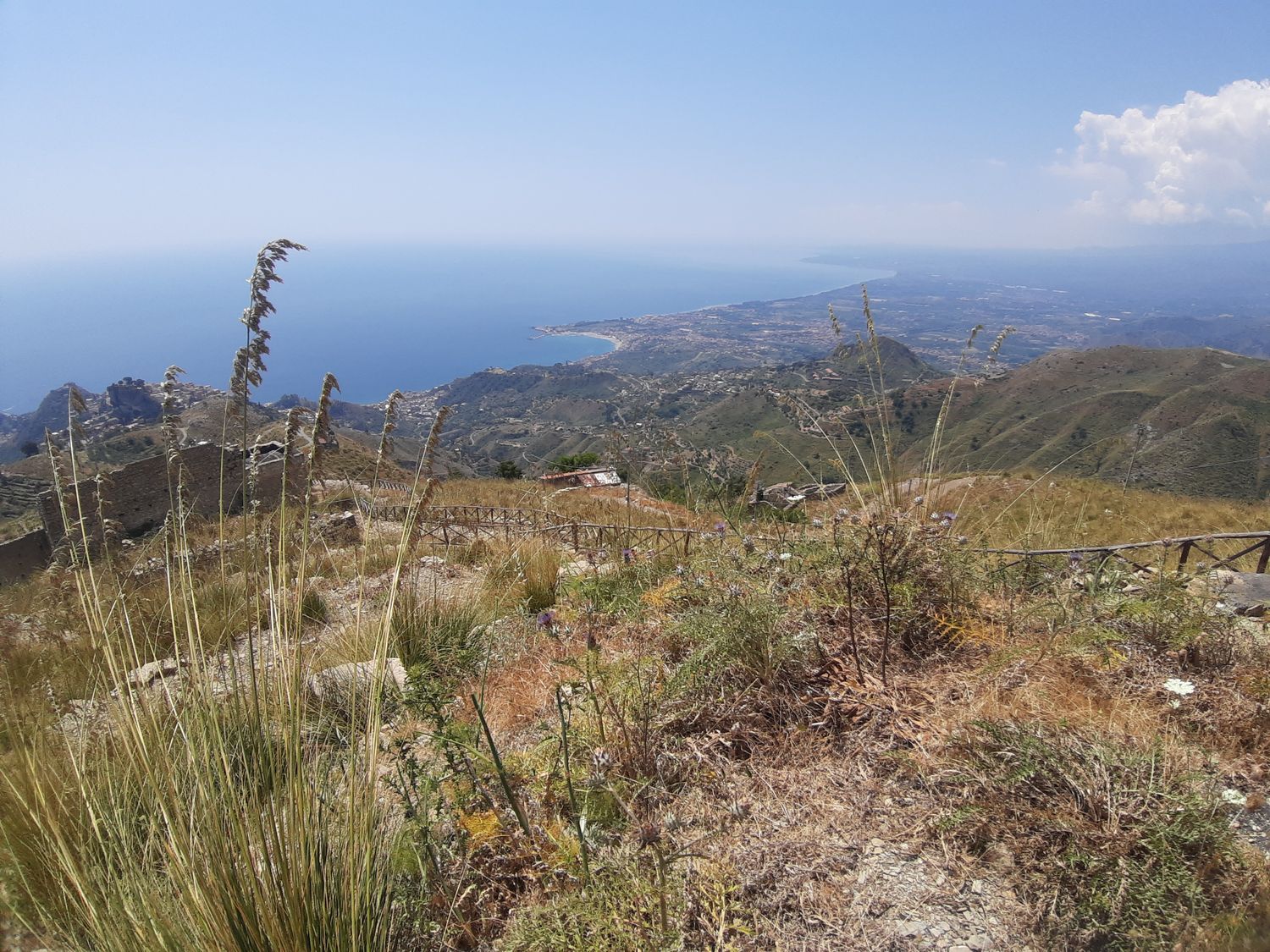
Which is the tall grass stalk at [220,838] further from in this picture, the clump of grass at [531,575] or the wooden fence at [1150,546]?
the wooden fence at [1150,546]

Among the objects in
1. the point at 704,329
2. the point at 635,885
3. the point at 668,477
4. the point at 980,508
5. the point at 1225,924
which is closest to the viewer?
the point at 1225,924

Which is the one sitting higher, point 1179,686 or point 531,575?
point 1179,686

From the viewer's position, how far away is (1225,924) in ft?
3.50

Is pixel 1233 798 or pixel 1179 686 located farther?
pixel 1179 686

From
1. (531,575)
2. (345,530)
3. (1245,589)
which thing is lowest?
(345,530)

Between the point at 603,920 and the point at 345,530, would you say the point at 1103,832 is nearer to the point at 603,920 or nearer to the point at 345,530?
the point at 603,920

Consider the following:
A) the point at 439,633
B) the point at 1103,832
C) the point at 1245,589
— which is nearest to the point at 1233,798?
the point at 1103,832

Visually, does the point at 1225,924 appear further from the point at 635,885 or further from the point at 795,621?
the point at 795,621

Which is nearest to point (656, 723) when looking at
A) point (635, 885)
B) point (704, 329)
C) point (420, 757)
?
point (635, 885)

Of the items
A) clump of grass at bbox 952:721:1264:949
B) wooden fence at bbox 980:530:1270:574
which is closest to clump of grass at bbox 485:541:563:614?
wooden fence at bbox 980:530:1270:574

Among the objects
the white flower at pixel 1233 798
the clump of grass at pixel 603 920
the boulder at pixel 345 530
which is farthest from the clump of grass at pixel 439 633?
the boulder at pixel 345 530

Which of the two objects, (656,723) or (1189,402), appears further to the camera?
(1189,402)

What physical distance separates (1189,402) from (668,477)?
8231 cm

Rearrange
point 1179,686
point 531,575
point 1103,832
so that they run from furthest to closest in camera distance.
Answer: point 531,575 → point 1179,686 → point 1103,832
